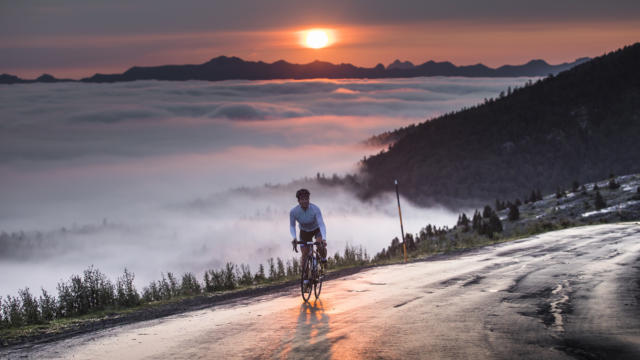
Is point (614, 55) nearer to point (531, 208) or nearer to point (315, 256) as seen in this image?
point (531, 208)

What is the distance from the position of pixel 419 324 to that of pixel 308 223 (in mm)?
4052

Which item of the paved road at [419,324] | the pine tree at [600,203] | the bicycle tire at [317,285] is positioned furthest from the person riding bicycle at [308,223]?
the pine tree at [600,203]

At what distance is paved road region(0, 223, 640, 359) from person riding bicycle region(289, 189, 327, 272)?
113 cm

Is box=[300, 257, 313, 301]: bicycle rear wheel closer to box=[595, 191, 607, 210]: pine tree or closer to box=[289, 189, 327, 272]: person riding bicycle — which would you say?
box=[289, 189, 327, 272]: person riding bicycle

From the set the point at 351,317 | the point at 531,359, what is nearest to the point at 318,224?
the point at 351,317

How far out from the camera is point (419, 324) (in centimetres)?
940

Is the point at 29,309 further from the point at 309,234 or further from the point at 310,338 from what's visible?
the point at 310,338

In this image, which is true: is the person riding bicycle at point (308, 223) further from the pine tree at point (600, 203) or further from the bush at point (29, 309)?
the pine tree at point (600, 203)

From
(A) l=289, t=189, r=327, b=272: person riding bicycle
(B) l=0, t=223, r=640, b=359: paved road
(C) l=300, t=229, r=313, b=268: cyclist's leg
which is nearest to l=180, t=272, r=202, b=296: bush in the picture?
(B) l=0, t=223, r=640, b=359: paved road

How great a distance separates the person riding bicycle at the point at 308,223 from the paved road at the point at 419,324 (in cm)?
113

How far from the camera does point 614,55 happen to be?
197 meters

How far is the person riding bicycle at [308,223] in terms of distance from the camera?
12555 millimetres

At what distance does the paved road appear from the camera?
25.5ft

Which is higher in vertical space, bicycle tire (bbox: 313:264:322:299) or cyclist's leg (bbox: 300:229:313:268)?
cyclist's leg (bbox: 300:229:313:268)
